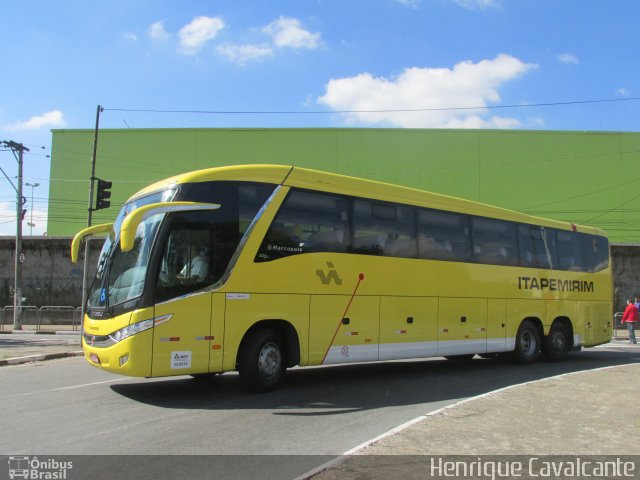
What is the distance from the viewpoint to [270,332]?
902 centimetres

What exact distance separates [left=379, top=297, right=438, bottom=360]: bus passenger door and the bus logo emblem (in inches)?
48.7

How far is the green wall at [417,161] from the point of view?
4328cm

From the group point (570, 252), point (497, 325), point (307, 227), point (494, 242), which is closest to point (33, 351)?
point (307, 227)

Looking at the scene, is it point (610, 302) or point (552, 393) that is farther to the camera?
point (610, 302)

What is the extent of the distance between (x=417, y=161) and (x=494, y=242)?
107 ft

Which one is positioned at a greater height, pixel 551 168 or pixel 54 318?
pixel 551 168

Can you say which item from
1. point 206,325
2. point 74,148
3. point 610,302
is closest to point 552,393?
point 206,325

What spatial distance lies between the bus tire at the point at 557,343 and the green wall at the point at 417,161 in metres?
29.5

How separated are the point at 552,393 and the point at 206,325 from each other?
226 inches

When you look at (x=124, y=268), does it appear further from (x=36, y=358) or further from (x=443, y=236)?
(x=36, y=358)

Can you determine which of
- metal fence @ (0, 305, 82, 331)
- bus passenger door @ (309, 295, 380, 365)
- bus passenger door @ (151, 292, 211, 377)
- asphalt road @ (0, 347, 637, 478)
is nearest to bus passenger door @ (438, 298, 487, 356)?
asphalt road @ (0, 347, 637, 478)

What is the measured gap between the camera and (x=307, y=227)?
9469 millimetres

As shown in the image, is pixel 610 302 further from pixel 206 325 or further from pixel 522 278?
pixel 206 325

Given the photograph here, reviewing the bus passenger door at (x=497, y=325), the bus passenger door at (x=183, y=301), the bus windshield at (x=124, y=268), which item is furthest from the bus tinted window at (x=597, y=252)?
the bus windshield at (x=124, y=268)
